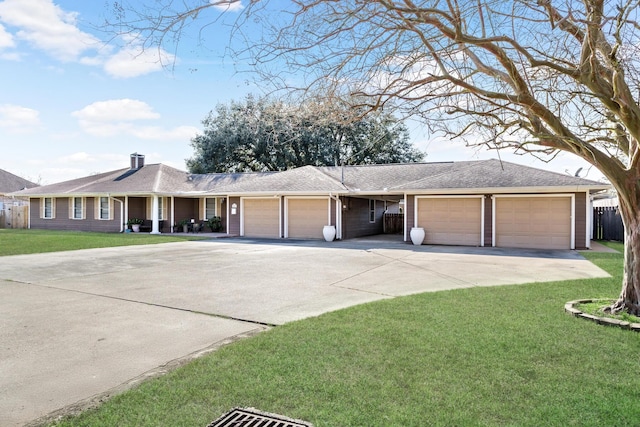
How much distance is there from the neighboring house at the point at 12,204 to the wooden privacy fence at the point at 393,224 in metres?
24.2

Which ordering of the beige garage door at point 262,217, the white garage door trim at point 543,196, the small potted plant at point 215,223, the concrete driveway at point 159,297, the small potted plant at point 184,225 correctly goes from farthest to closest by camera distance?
the small potted plant at point 215,223 → the small potted plant at point 184,225 → the beige garage door at point 262,217 → the white garage door trim at point 543,196 → the concrete driveway at point 159,297

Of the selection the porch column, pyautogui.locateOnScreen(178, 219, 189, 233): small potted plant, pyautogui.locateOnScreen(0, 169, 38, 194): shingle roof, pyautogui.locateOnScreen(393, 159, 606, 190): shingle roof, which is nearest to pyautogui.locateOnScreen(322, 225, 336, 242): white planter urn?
pyautogui.locateOnScreen(393, 159, 606, 190): shingle roof

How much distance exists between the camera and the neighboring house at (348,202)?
52.6 ft

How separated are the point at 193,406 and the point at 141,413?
0.36 metres

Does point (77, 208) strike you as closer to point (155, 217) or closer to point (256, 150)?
point (155, 217)

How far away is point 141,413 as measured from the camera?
296 cm

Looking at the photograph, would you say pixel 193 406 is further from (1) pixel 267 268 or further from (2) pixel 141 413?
(1) pixel 267 268

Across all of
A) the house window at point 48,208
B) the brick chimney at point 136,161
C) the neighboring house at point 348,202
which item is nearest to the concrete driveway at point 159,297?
the neighboring house at point 348,202

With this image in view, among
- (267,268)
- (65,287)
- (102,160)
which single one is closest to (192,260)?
(267,268)

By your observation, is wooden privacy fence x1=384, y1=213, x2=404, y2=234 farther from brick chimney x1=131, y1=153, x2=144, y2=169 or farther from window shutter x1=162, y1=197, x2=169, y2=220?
brick chimney x1=131, y1=153, x2=144, y2=169

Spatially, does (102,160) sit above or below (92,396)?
above

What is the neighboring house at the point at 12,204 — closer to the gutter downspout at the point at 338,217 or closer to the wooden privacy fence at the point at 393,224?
the gutter downspout at the point at 338,217

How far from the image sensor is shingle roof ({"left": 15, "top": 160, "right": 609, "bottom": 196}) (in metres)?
16.7

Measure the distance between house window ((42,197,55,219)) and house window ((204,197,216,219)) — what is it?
10275 millimetres
